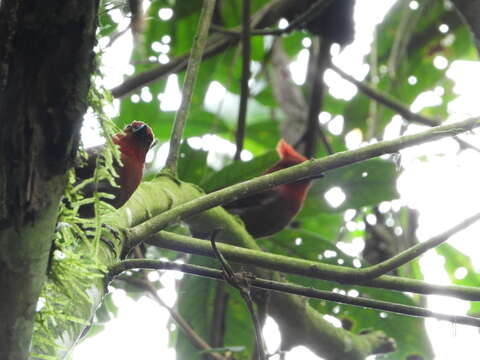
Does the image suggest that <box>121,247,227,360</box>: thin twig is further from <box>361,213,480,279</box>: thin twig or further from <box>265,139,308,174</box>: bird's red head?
<box>265,139,308,174</box>: bird's red head

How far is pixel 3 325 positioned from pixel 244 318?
2604mm

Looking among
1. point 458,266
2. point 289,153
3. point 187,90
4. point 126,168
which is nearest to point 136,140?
point 126,168

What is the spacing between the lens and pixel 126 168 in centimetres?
233

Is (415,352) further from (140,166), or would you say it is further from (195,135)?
(195,135)

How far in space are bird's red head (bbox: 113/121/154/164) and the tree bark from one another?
1759 millimetres

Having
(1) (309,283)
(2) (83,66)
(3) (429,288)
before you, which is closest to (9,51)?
(2) (83,66)

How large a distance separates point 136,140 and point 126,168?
1.69 feet

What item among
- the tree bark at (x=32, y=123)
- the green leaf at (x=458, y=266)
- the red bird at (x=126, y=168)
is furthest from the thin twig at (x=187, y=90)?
the green leaf at (x=458, y=266)

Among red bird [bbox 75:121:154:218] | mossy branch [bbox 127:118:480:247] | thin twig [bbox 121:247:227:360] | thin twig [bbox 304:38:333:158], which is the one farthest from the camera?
thin twig [bbox 304:38:333:158]

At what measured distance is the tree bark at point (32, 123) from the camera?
0.82 meters

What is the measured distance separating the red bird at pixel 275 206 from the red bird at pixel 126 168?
1.51 metres

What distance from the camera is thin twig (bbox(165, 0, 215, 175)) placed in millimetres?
2123

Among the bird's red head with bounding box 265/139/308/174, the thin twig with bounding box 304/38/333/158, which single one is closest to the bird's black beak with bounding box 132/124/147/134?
the thin twig with bounding box 304/38/333/158

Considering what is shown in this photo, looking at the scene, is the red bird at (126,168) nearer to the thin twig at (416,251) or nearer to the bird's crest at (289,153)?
the thin twig at (416,251)
